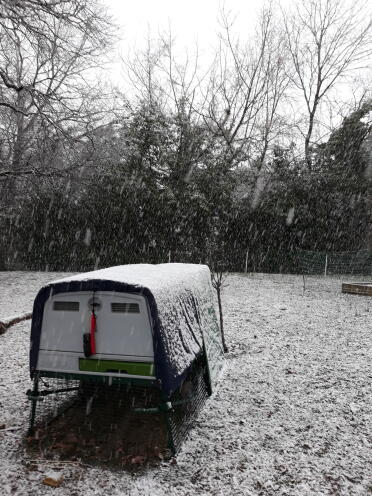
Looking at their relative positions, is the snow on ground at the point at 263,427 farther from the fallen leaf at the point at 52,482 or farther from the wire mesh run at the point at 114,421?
the wire mesh run at the point at 114,421

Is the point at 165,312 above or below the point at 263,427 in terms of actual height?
above

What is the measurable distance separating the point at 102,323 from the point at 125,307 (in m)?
0.28

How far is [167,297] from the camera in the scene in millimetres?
4078

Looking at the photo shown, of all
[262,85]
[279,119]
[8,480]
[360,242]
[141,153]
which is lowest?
[8,480]

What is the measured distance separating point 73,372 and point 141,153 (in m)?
13.9

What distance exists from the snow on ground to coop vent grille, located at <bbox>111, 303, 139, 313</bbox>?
1.37m

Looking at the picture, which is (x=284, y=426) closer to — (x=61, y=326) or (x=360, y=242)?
(x=61, y=326)

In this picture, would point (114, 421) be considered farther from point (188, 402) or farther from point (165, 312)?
point (165, 312)

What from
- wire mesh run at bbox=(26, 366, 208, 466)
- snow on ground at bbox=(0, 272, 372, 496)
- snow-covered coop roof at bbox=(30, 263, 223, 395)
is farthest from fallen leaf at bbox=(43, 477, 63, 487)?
snow-covered coop roof at bbox=(30, 263, 223, 395)

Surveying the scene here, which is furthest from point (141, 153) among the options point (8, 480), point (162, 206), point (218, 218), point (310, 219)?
point (8, 480)

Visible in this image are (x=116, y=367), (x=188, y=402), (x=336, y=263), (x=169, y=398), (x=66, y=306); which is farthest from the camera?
(x=336, y=263)

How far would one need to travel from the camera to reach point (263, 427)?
14.8ft

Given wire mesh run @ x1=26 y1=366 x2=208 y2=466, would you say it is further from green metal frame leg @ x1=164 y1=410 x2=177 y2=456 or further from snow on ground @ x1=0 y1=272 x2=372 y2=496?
snow on ground @ x1=0 y1=272 x2=372 y2=496

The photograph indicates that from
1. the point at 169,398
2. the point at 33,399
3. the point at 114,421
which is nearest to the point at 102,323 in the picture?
the point at 169,398
